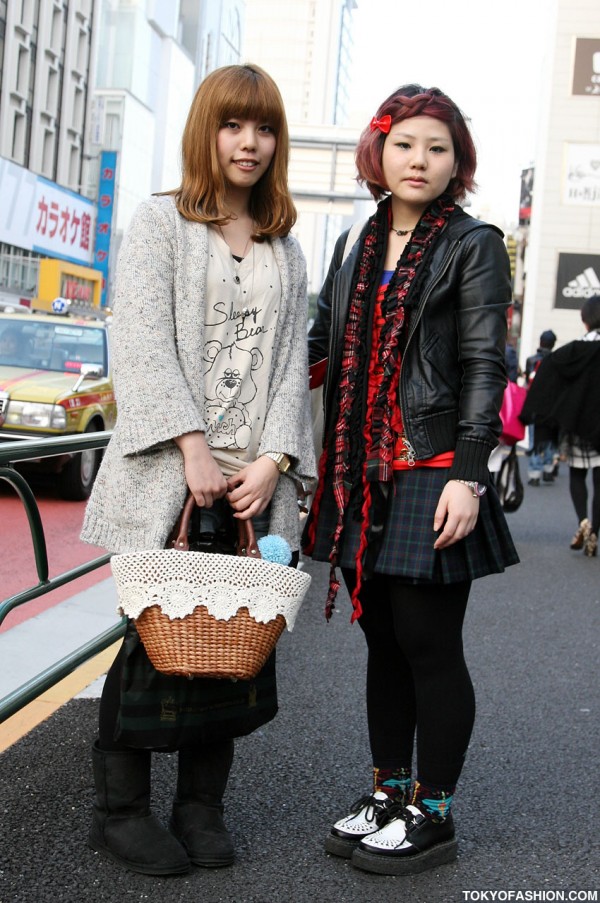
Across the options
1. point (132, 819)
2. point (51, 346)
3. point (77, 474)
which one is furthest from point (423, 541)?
point (51, 346)

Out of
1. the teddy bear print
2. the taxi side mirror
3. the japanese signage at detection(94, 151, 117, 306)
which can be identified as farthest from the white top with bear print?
the japanese signage at detection(94, 151, 117, 306)

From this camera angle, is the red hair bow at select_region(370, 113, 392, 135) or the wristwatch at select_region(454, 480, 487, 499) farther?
the red hair bow at select_region(370, 113, 392, 135)

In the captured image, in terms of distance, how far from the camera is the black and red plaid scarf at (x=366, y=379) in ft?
8.68

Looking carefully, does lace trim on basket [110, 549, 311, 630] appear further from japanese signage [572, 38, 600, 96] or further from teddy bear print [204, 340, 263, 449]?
japanese signage [572, 38, 600, 96]

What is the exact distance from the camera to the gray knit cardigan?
247 cm

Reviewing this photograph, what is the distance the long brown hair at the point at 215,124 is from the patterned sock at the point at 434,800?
1.40 meters

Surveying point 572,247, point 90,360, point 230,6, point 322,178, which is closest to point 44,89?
point 572,247

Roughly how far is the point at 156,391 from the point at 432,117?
3.03ft

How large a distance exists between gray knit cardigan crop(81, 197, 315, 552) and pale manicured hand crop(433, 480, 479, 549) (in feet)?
Result: 1.14

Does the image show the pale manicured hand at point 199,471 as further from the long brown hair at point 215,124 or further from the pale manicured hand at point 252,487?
the long brown hair at point 215,124

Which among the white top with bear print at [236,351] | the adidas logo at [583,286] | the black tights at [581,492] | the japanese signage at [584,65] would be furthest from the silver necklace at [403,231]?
the japanese signage at [584,65]

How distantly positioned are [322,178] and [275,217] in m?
20.8

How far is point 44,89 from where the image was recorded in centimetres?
4553

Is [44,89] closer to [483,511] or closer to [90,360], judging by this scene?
[90,360]
